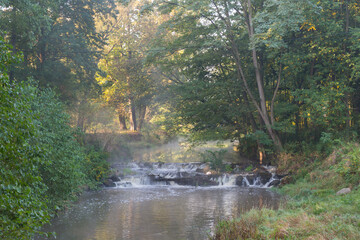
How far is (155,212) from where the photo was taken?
13.1 meters

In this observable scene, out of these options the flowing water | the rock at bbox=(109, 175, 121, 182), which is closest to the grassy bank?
the flowing water

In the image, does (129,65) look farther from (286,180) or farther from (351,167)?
(351,167)

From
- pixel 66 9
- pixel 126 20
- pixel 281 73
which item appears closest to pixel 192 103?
pixel 281 73

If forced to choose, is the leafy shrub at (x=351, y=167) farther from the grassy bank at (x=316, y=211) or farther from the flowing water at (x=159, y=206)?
the flowing water at (x=159, y=206)

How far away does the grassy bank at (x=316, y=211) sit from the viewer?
7531 millimetres

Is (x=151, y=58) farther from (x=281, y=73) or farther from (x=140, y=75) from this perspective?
(x=140, y=75)

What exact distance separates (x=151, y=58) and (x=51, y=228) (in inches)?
447

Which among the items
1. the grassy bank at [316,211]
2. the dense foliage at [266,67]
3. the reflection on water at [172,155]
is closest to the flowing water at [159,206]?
the grassy bank at [316,211]

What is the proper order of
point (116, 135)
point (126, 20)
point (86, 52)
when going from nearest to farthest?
1. point (86, 52)
2. point (116, 135)
3. point (126, 20)

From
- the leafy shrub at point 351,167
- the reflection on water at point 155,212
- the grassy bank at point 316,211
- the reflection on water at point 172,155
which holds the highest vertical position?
the reflection on water at point 172,155

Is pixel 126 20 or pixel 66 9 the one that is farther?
pixel 126 20

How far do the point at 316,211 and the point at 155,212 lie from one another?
5960mm

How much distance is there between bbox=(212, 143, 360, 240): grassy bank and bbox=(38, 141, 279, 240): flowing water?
4.33 feet

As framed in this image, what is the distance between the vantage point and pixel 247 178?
61.4 ft
